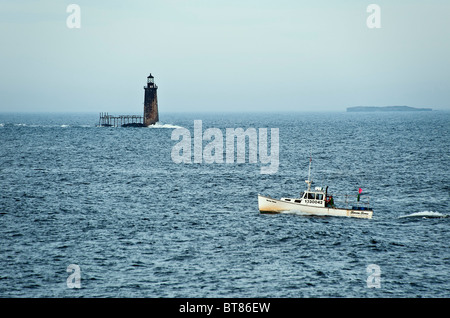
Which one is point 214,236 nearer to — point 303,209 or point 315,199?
point 303,209

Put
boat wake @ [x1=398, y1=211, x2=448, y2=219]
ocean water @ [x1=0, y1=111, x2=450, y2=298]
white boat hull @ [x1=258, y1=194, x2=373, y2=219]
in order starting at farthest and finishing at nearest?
boat wake @ [x1=398, y1=211, x2=448, y2=219], white boat hull @ [x1=258, y1=194, x2=373, y2=219], ocean water @ [x1=0, y1=111, x2=450, y2=298]

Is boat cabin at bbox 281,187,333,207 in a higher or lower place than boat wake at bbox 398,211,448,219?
higher

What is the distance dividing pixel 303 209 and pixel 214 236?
12247mm

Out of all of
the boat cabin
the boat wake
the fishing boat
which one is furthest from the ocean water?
the boat cabin

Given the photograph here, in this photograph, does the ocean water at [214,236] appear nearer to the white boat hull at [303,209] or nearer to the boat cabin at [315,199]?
the white boat hull at [303,209]

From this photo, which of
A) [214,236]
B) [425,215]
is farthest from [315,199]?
[214,236]

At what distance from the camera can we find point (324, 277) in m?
36.5

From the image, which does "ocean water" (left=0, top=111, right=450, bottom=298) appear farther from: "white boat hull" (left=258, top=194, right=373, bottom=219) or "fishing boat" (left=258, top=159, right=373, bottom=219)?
"fishing boat" (left=258, top=159, right=373, bottom=219)

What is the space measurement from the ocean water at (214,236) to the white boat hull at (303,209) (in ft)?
3.53

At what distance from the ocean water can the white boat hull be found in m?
1.08

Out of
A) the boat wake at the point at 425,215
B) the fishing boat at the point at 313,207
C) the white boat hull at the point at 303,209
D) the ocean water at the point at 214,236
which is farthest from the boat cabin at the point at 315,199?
the boat wake at the point at 425,215

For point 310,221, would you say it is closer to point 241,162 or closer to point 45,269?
point 45,269

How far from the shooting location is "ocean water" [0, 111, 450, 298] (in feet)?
115
